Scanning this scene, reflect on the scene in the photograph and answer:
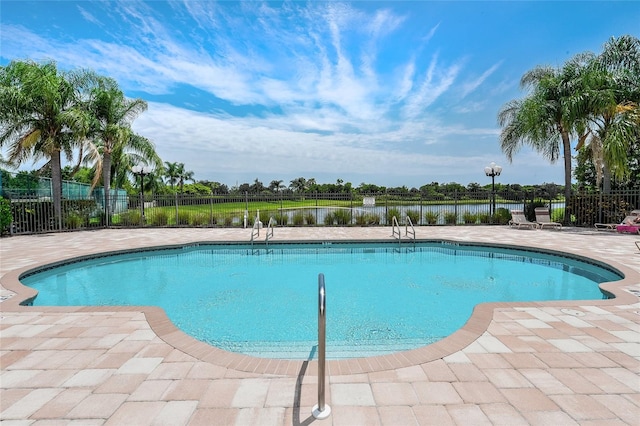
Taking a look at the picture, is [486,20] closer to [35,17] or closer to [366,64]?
[366,64]

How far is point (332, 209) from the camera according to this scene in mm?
16484

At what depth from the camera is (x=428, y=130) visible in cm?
1927

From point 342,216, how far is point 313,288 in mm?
9231

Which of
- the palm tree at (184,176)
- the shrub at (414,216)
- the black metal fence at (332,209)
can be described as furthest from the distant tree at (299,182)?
the shrub at (414,216)

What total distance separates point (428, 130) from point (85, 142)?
16.9 m

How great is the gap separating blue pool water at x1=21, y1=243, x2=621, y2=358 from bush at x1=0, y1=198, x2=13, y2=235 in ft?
19.9

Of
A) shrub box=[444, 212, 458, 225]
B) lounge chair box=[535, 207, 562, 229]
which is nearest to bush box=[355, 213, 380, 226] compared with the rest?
shrub box=[444, 212, 458, 225]

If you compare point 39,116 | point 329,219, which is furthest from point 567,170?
point 39,116

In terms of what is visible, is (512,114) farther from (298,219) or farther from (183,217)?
(183,217)

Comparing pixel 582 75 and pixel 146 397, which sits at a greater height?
pixel 582 75

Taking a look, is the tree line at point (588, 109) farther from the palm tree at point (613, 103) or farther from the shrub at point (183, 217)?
the shrub at point (183, 217)

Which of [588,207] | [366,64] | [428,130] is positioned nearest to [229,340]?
[366,64]

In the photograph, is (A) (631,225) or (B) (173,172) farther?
(B) (173,172)

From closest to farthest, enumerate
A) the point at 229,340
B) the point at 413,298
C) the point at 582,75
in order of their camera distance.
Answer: the point at 229,340, the point at 413,298, the point at 582,75
